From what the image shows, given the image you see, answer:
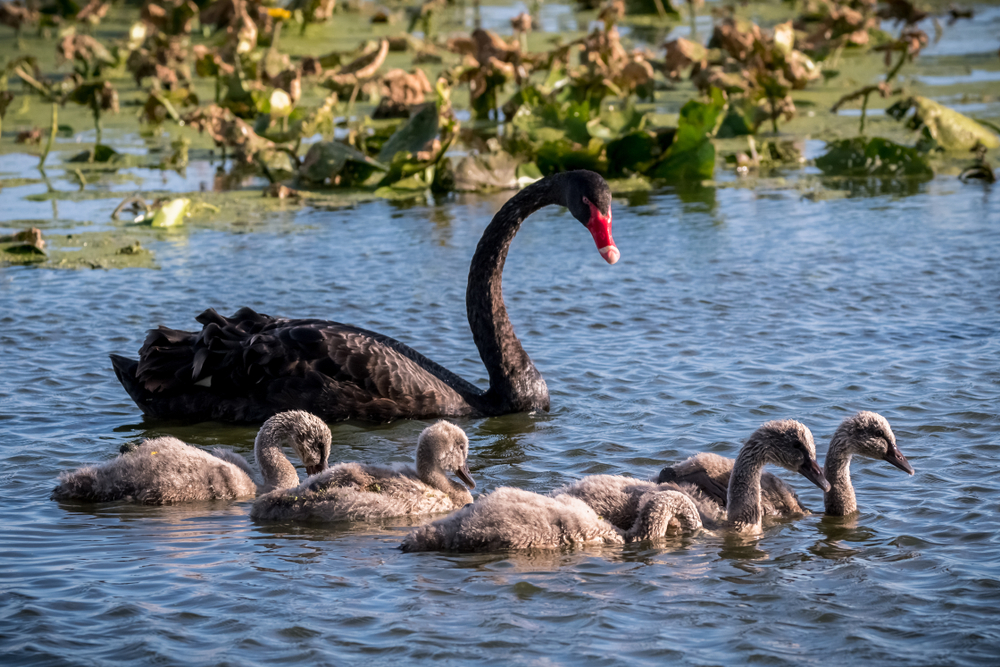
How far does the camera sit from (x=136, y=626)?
14.4ft

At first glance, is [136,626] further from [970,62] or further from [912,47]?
[970,62]

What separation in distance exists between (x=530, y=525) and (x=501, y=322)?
2.50 metres

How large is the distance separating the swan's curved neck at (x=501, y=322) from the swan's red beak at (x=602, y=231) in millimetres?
272

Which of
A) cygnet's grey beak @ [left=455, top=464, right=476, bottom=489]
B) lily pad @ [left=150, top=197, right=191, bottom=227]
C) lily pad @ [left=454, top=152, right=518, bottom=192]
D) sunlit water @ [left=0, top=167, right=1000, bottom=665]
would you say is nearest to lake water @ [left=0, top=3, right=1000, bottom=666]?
sunlit water @ [left=0, top=167, right=1000, bottom=665]

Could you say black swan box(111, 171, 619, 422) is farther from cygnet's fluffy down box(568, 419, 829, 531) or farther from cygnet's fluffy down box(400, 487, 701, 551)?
cygnet's fluffy down box(400, 487, 701, 551)

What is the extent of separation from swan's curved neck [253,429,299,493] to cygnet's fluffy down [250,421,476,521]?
8.7 inches

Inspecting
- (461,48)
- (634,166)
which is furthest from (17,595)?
(461,48)

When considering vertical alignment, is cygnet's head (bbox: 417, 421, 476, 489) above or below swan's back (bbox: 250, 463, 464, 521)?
above

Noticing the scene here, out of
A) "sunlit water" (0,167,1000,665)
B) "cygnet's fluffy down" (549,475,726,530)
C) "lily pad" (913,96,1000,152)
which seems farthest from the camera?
"lily pad" (913,96,1000,152)

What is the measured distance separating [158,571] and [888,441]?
3042 mm

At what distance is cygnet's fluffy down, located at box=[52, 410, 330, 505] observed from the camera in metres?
5.61

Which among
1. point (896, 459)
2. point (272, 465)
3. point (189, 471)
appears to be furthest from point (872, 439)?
point (189, 471)

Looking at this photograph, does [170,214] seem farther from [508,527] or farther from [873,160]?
[508,527]

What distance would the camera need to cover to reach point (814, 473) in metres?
5.32
